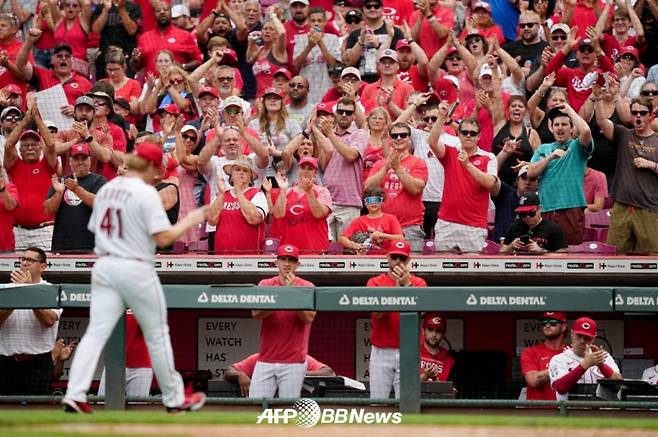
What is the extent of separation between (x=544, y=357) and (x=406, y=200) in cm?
211

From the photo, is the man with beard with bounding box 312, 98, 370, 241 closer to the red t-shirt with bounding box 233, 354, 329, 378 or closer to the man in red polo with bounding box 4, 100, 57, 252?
the red t-shirt with bounding box 233, 354, 329, 378

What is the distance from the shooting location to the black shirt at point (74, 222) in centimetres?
1199

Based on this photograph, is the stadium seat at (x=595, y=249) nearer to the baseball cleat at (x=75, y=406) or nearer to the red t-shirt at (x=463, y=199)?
the red t-shirt at (x=463, y=199)

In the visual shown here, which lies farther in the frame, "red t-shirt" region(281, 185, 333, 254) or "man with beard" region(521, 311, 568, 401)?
"red t-shirt" region(281, 185, 333, 254)

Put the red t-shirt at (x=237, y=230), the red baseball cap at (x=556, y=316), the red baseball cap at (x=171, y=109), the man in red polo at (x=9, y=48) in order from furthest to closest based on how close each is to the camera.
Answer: the man in red polo at (x=9, y=48)
the red baseball cap at (x=171, y=109)
the red t-shirt at (x=237, y=230)
the red baseball cap at (x=556, y=316)

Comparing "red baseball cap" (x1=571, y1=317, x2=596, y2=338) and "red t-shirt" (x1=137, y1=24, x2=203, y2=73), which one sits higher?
"red t-shirt" (x1=137, y1=24, x2=203, y2=73)

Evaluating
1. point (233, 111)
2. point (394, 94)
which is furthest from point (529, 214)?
point (233, 111)

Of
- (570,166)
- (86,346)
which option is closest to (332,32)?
(570,166)

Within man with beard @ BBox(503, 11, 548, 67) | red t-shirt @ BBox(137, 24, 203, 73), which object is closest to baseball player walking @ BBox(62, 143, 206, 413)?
man with beard @ BBox(503, 11, 548, 67)

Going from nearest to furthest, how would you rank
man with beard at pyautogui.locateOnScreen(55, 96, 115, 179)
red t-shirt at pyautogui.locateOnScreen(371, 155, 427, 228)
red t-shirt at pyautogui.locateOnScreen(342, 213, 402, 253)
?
red t-shirt at pyautogui.locateOnScreen(342, 213, 402, 253)
red t-shirt at pyautogui.locateOnScreen(371, 155, 427, 228)
man with beard at pyautogui.locateOnScreen(55, 96, 115, 179)

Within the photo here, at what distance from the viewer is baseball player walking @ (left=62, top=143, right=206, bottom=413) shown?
789 centimetres

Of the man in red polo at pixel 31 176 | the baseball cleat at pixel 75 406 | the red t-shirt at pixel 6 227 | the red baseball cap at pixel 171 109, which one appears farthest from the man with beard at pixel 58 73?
the baseball cleat at pixel 75 406

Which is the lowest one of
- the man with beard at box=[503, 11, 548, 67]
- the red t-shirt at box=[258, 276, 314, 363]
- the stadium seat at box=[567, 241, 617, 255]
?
the red t-shirt at box=[258, 276, 314, 363]

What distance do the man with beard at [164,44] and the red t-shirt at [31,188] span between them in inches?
128
